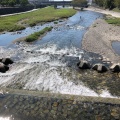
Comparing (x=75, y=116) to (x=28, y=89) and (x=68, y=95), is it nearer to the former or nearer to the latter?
(x=68, y=95)

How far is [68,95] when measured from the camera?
20859mm

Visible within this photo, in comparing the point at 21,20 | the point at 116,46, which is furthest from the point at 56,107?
the point at 21,20

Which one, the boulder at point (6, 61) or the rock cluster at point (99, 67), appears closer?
the rock cluster at point (99, 67)

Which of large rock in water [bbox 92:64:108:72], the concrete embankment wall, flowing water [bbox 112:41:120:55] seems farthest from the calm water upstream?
flowing water [bbox 112:41:120:55]

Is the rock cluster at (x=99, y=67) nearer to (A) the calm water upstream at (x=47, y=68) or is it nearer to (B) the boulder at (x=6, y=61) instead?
(A) the calm water upstream at (x=47, y=68)

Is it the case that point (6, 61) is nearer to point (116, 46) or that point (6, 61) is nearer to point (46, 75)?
point (46, 75)

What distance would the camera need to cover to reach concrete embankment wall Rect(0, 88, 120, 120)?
56.9 feet

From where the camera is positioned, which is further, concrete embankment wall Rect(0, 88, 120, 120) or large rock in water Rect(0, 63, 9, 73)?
large rock in water Rect(0, 63, 9, 73)

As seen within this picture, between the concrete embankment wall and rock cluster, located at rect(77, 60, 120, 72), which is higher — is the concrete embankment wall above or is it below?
above

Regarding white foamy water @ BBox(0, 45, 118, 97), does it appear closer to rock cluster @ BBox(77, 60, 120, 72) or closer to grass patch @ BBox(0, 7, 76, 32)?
rock cluster @ BBox(77, 60, 120, 72)

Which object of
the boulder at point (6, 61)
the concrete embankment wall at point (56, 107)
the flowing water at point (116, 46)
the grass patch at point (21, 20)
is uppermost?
the concrete embankment wall at point (56, 107)

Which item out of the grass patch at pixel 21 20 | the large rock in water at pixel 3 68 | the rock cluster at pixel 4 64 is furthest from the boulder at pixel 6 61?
the grass patch at pixel 21 20

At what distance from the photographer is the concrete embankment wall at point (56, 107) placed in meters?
17.3

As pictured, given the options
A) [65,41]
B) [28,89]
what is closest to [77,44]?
[65,41]
